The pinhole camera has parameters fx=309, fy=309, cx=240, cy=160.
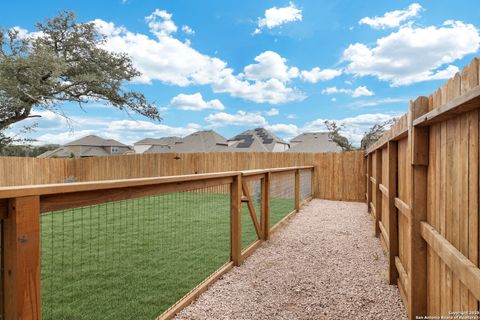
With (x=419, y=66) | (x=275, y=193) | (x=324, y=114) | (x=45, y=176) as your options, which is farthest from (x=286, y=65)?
(x=45, y=176)

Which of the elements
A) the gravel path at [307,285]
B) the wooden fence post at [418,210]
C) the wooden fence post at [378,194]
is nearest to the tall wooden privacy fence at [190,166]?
the wooden fence post at [378,194]

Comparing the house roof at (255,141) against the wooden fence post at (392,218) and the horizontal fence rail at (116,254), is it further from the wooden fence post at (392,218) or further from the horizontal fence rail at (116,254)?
the wooden fence post at (392,218)

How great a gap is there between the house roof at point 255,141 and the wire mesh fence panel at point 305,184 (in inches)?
758

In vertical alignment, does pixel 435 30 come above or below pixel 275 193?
above

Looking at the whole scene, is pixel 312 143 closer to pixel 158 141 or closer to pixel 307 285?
pixel 158 141

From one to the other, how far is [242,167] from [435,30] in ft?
25.2

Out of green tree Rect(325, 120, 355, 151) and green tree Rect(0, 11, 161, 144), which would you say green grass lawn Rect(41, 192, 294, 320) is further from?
green tree Rect(325, 120, 355, 151)

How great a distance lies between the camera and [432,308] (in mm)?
2109

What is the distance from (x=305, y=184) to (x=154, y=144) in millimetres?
35274

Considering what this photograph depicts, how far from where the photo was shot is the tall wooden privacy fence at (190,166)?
434 inches

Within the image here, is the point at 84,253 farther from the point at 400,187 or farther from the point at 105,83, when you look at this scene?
A: the point at 105,83

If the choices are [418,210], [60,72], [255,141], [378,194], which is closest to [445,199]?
[418,210]

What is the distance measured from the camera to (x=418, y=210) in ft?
7.25

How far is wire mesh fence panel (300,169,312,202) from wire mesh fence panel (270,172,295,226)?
0.68 meters
